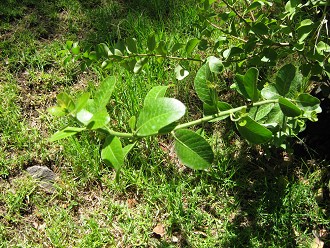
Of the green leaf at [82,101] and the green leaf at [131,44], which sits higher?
the green leaf at [82,101]

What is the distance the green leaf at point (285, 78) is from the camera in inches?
65.3

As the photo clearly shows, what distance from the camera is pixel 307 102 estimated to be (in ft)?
5.27

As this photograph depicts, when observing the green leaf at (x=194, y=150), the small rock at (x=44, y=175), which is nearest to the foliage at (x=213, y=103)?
the green leaf at (x=194, y=150)

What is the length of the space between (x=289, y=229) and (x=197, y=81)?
46.0 inches

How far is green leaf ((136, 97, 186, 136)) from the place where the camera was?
4.05ft

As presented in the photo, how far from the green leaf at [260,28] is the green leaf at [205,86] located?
443mm

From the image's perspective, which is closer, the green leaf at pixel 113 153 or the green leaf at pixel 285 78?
the green leaf at pixel 113 153

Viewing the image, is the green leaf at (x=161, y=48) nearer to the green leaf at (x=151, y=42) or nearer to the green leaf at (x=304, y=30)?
the green leaf at (x=151, y=42)

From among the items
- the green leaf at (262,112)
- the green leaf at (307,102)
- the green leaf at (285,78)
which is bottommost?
the green leaf at (262,112)

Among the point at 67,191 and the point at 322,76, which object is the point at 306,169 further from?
the point at 67,191

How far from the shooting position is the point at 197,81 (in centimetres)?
151

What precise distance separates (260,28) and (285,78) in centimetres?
31

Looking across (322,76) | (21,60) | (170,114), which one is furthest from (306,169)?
(21,60)

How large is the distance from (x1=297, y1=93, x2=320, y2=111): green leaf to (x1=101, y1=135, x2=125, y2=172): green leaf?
0.78 meters
